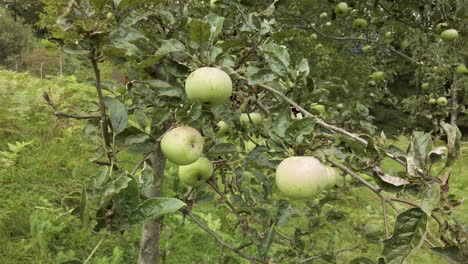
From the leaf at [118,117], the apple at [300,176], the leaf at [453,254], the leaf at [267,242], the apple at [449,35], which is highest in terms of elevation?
the leaf at [118,117]

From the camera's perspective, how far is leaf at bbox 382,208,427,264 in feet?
2.66

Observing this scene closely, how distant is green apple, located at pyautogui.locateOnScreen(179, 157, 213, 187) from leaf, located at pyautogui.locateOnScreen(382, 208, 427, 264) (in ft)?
2.15

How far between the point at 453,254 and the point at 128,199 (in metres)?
0.83

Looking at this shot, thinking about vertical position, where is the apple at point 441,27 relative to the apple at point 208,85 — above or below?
below

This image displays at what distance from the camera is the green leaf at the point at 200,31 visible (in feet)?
2.98

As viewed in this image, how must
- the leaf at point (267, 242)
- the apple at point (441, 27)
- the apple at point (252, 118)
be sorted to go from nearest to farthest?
the leaf at point (267, 242), the apple at point (252, 118), the apple at point (441, 27)

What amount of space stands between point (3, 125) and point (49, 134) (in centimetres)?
47

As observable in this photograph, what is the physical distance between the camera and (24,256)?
2.31 m

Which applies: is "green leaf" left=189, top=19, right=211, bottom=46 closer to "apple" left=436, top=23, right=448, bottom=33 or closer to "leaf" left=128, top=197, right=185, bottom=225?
"leaf" left=128, top=197, right=185, bottom=225

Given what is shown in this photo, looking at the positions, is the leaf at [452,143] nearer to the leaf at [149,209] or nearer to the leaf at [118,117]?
the leaf at [149,209]

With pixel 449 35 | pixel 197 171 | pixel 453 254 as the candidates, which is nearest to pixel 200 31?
pixel 197 171

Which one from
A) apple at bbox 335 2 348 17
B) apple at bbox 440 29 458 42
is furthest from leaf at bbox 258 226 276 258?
apple at bbox 335 2 348 17

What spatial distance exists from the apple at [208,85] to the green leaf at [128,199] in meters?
0.28

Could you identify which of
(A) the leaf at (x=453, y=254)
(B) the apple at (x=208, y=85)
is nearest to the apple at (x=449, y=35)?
(A) the leaf at (x=453, y=254)
